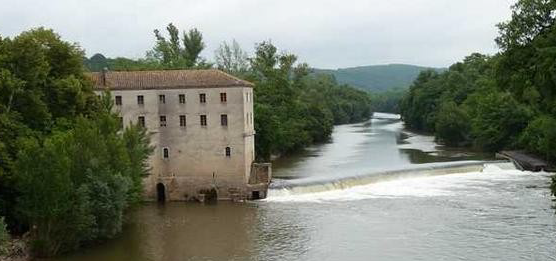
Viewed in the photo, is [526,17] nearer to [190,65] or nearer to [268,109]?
[268,109]

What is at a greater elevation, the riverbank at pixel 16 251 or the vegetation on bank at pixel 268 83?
the vegetation on bank at pixel 268 83

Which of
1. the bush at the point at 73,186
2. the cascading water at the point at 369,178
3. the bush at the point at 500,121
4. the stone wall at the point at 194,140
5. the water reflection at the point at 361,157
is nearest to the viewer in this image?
the bush at the point at 73,186

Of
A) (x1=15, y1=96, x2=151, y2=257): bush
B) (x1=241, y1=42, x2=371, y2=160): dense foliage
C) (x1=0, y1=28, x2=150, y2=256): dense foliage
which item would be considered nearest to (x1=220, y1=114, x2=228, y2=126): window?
(x1=0, y1=28, x2=150, y2=256): dense foliage

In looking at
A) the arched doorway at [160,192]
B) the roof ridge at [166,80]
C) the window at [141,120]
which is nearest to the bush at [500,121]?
the roof ridge at [166,80]

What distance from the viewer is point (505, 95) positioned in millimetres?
69625

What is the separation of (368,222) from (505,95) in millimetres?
41128

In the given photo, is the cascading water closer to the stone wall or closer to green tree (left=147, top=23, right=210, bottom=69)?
the stone wall

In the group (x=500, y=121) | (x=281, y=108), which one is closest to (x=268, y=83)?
(x=281, y=108)

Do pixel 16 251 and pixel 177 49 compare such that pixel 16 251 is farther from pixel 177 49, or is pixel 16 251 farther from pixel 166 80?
pixel 177 49

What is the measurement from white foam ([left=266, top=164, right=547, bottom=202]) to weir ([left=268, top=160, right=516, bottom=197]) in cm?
38

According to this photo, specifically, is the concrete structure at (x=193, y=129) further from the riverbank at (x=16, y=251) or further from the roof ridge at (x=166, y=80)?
the riverbank at (x=16, y=251)

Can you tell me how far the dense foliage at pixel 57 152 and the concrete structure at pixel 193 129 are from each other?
6373 mm

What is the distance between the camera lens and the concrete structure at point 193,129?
4297 centimetres

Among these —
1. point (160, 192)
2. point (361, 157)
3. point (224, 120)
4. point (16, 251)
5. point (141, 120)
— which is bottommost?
point (16, 251)
